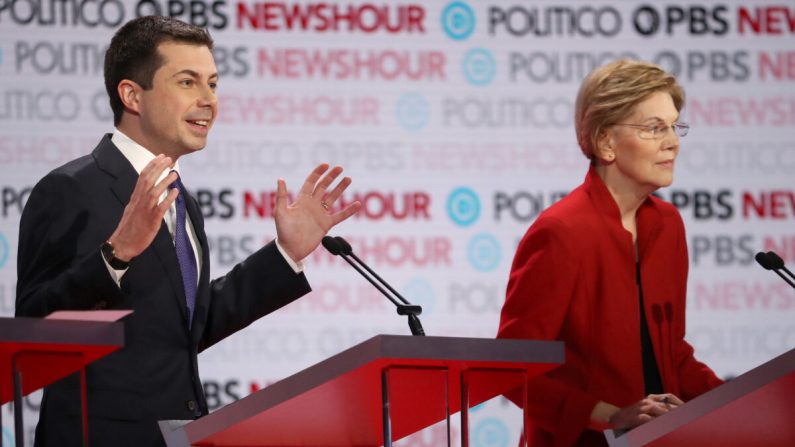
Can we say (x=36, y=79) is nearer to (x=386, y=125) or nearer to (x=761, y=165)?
(x=386, y=125)

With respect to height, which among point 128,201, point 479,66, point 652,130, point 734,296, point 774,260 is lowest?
point 734,296

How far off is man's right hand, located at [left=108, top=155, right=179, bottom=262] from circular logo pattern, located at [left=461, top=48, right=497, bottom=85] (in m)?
2.37

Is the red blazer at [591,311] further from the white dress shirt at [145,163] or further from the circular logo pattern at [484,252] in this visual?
the circular logo pattern at [484,252]

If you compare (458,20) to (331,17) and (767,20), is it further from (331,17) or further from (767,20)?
(767,20)

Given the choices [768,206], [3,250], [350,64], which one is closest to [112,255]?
[3,250]

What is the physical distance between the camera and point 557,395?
328cm

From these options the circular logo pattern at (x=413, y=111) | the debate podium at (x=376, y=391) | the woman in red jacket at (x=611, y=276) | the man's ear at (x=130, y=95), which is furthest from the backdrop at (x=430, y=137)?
the debate podium at (x=376, y=391)

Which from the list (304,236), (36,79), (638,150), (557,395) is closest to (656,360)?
(557,395)

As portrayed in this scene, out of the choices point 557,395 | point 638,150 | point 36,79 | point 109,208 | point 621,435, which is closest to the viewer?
point 621,435

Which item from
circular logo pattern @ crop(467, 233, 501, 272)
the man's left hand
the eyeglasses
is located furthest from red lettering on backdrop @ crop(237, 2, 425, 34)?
the man's left hand

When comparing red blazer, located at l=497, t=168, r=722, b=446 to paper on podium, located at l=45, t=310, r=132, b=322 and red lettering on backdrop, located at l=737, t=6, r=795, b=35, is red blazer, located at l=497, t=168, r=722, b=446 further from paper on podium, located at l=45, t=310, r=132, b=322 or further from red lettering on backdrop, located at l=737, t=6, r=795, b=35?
red lettering on backdrop, located at l=737, t=6, r=795, b=35

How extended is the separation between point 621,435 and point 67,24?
107 inches

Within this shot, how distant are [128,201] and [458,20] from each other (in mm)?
2165

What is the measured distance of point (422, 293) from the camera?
4.78 meters
